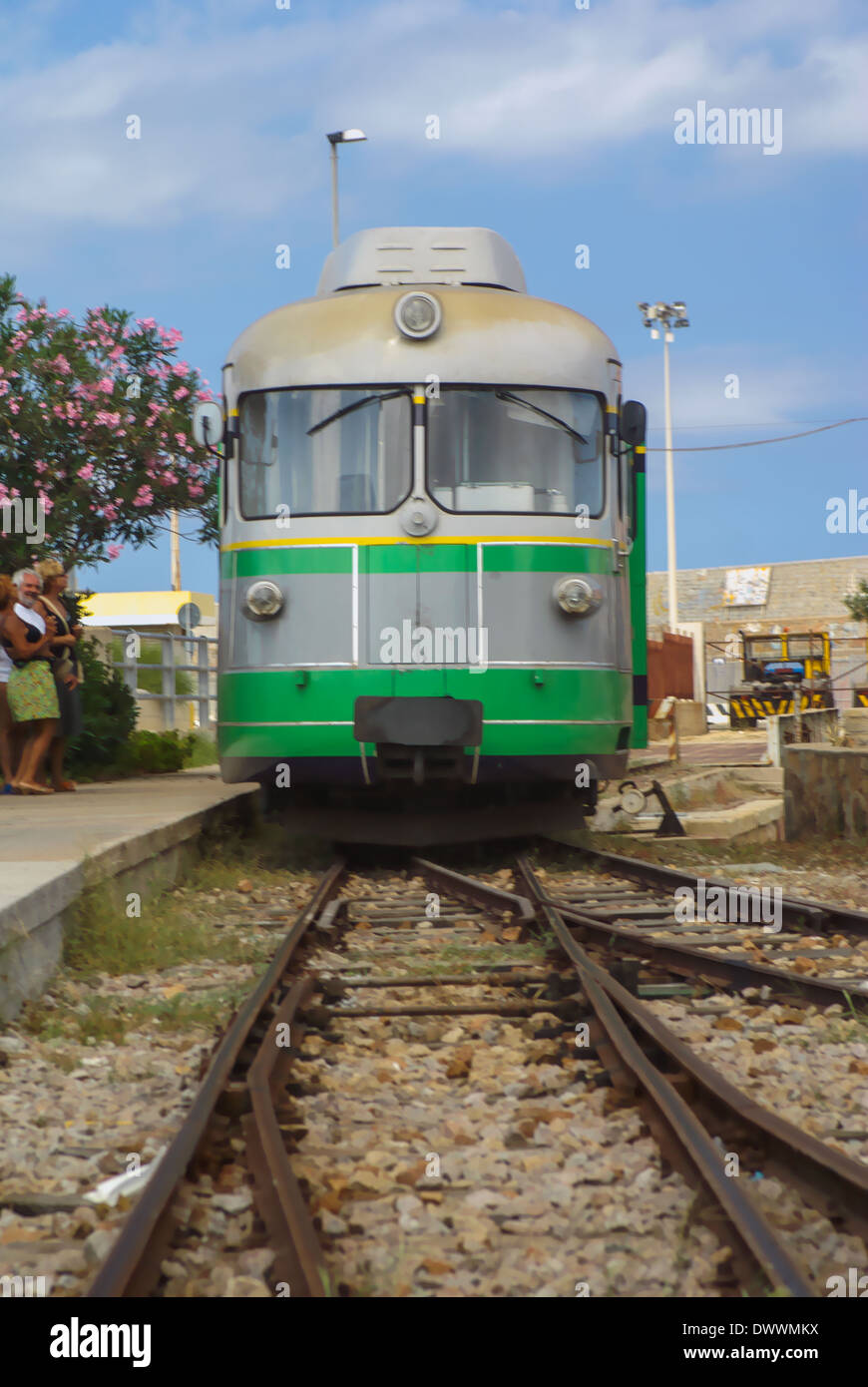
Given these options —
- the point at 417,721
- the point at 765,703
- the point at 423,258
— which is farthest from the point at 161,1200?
the point at 765,703

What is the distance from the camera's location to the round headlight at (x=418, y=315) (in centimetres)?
877

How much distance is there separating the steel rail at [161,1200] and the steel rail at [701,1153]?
1101 mm

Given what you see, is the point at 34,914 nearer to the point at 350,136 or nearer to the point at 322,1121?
the point at 322,1121

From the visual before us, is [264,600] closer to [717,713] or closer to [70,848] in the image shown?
[70,848]

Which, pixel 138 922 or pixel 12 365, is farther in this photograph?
pixel 12 365

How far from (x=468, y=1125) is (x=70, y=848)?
3740 millimetres

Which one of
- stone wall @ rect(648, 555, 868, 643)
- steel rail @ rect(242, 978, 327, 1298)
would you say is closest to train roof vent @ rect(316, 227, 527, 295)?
steel rail @ rect(242, 978, 327, 1298)

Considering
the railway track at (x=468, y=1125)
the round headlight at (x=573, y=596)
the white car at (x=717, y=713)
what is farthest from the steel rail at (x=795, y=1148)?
the white car at (x=717, y=713)

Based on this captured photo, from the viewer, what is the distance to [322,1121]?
3.73 metres

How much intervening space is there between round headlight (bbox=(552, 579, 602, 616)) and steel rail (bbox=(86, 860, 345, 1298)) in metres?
4.53

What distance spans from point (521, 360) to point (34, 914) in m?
5.00

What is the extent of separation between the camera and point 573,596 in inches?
343

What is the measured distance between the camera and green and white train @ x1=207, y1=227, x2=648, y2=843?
8531 mm
